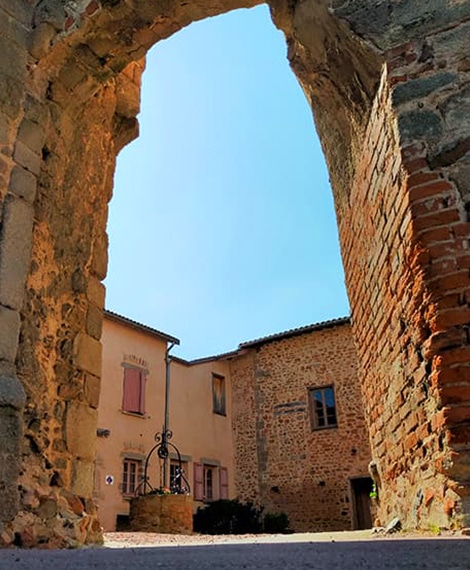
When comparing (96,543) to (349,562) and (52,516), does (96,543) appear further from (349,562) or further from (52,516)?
(349,562)

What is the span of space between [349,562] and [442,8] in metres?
3.04

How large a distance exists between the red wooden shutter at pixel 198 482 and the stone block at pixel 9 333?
43.4ft

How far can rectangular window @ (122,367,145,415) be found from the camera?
14758mm

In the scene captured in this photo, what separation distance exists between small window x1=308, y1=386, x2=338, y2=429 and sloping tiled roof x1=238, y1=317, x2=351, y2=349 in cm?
166

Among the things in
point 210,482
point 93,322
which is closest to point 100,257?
point 93,322

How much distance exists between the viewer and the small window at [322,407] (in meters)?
15.9

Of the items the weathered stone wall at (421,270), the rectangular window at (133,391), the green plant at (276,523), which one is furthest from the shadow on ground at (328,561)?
the green plant at (276,523)

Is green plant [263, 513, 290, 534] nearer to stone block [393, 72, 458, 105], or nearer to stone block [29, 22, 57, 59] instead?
stone block [29, 22, 57, 59]

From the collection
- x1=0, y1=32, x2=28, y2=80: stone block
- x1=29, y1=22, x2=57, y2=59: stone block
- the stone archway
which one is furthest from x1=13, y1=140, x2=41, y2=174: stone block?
x1=29, y1=22, x2=57, y2=59: stone block

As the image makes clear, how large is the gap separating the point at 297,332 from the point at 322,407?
2204mm

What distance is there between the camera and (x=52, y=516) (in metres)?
3.48

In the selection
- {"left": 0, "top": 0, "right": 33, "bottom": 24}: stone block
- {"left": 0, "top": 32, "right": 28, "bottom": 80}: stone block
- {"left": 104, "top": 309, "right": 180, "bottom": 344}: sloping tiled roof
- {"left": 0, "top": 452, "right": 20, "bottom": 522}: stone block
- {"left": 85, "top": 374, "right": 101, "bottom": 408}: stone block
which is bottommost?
{"left": 0, "top": 452, "right": 20, "bottom": 522}: stone block

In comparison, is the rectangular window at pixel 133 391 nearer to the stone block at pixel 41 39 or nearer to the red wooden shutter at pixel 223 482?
the red wooden shutter at pixel 223 482

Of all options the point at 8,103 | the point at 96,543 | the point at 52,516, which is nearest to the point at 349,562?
the point at 52,516
